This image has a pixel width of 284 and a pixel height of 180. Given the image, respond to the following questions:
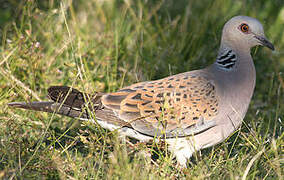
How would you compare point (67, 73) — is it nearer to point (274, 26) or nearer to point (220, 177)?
point (220, 177)

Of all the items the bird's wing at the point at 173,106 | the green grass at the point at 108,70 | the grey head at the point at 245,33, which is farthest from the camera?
the grey head at the point at 245,33

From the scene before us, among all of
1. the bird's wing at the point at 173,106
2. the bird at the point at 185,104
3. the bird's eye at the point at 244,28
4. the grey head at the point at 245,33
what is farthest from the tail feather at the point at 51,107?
the bird's eye at the point at 244,28

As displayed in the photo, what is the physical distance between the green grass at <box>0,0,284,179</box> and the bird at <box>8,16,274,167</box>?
14 centimetres

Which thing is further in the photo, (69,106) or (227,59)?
(227,59)

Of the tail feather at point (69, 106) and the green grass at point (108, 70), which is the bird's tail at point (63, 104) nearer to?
the tail feather at point (69, 106)

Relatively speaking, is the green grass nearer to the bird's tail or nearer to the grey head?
the bird's tail

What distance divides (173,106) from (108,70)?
167 cm

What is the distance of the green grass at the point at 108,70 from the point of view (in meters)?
3.43

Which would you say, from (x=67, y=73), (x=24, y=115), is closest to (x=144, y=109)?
(x=24, y=115)

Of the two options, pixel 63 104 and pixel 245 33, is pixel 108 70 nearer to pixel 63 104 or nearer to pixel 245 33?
pixel 63 104

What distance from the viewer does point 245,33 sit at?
394 cm

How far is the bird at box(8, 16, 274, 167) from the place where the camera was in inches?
144

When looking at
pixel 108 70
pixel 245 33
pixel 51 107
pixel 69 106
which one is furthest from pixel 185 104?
pixel 108 70

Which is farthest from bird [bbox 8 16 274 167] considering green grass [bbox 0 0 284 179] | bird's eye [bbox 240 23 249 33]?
green grass [bbox 0 0 284 179]
